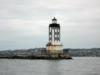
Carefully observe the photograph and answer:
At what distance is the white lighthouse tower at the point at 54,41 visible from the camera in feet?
437

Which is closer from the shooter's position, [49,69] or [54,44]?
[49,69]

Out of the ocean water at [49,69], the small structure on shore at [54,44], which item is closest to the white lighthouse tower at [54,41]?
the small structure on shore at [54,44]

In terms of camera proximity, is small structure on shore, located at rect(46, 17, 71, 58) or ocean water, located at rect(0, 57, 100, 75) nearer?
ocean water, located at rect(0, 57, 100, 75)

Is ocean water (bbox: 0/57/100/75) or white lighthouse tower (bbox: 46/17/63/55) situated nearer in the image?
ocean water (bbox: 0/57/100/75)

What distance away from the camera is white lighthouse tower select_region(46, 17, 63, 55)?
437 feet

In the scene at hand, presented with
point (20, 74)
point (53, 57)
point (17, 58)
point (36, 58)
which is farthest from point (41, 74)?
point (17, 58)

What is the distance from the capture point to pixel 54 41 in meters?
134

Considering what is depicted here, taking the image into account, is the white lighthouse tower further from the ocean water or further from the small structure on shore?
the ocean water

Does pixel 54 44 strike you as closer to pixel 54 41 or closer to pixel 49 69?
pixel 54 41

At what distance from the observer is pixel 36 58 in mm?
143000

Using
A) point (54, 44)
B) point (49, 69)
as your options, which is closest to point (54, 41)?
point (54, 44)

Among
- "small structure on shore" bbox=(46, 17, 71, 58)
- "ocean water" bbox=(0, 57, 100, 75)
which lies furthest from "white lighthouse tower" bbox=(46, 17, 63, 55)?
"ocean water" bbox=(0, 57, 100, 75)

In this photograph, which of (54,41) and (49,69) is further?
(54,41)

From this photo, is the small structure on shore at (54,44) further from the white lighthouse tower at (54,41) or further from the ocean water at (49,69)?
the ocean water at (49,69)
